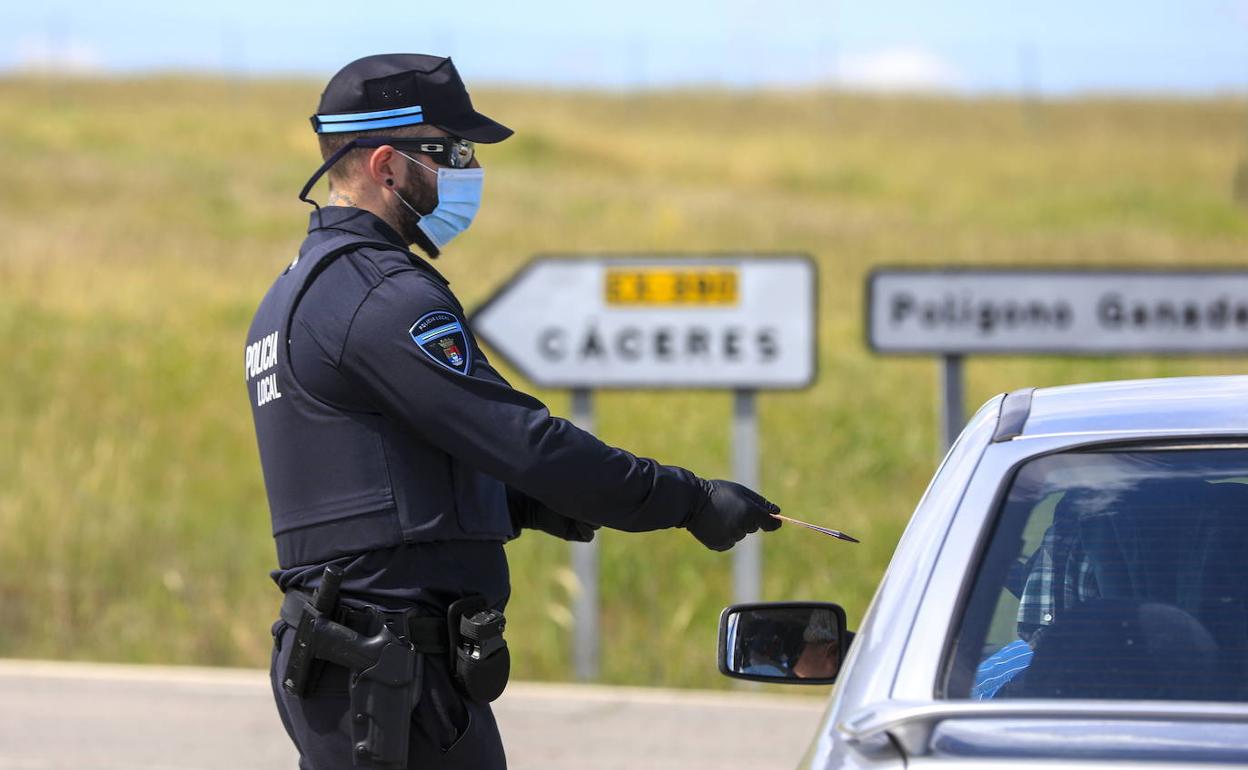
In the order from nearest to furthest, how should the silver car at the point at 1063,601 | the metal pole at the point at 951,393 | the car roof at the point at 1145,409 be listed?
1. the silver car at the point at 1063,601
2. the car roof at the point at 1145,409
3. the metal pole at the point at 951,393

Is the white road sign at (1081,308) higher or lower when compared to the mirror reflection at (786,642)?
higher

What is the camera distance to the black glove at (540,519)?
3.32m

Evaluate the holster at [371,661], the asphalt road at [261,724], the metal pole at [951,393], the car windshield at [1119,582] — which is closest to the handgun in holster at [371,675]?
the holster at [371,661]

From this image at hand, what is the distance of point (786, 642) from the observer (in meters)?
2.93

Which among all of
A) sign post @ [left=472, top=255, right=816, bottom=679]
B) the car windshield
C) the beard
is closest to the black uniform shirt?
the beard

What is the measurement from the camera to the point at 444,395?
282cm

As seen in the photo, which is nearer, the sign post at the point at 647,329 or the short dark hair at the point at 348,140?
the short dark hair at the point at 348,140

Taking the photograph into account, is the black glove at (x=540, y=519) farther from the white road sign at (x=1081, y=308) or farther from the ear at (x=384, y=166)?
the white road sign at (x=1081, y=308)

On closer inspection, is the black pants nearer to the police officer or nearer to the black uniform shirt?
the police officer

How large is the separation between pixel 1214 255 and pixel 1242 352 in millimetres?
13873

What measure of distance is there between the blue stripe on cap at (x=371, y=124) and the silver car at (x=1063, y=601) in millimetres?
1161

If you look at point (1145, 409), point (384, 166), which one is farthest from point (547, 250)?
point (1145, 409)

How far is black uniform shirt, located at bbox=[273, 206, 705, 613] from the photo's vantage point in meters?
2.82

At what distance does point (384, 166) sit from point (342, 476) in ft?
1.99
